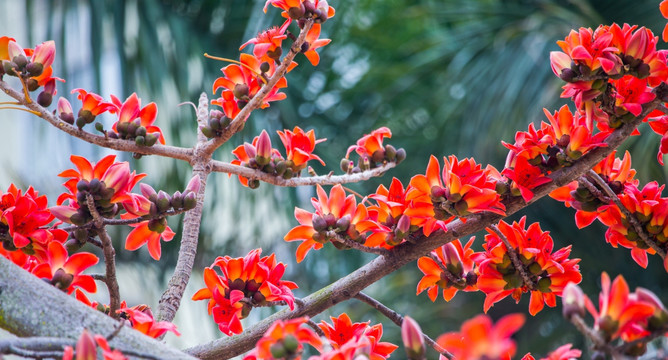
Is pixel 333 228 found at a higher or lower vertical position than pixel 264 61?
lower

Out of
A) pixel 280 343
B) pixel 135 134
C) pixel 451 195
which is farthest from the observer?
pixel 135 134

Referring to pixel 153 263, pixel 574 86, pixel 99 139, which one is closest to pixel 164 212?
pixel 99 139

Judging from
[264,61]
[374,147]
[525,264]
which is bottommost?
[525,264]

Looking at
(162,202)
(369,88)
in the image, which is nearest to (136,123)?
(162,202)

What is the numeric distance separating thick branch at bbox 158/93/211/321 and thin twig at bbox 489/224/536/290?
273 millimetres

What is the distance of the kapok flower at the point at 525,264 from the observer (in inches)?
23.0

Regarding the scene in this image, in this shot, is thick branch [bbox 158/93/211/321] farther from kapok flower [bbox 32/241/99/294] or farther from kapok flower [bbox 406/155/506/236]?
kapok flower [bbox 406/155/506/236]

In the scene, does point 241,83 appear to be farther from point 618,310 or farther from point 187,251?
point 618,310

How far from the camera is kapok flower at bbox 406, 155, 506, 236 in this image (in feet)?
1.73

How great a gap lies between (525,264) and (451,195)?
0.12 meters

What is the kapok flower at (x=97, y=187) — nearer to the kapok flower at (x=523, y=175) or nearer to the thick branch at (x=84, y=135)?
the thick branch at (x=84, y=135)

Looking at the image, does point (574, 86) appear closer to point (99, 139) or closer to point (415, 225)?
point (415, 225)

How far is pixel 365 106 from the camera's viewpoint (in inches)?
131

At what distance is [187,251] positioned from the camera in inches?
25.3
